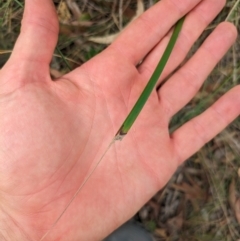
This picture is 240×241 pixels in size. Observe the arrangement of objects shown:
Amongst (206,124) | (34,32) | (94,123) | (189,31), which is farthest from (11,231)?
(189,31)

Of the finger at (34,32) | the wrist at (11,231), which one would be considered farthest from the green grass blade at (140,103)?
the wrist at (11,231)

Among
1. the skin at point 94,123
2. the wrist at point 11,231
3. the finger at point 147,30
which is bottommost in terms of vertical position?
the wrist at point 11,231

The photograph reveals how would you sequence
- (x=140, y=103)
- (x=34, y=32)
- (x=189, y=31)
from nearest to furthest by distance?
(x=140, y=103) < (x=34, y=32) < (x=189, y=31)

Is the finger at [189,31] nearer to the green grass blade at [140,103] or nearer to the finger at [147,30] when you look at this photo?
the finger at [147,30]

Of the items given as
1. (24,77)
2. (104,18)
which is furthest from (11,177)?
(104,18)

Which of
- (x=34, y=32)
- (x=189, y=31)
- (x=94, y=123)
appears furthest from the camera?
(x=189, y=31)

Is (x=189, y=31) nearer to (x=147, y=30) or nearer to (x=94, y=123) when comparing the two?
(x=147, y=30)
